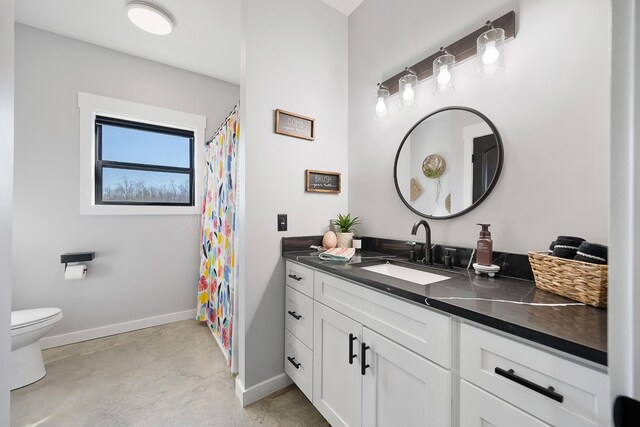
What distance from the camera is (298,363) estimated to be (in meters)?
1.62

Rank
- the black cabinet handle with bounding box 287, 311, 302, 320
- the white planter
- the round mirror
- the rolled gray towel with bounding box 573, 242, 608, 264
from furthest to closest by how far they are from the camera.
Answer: the white planter
the black cabinet handle with bounding box 287, 311, 302, 320
the round mirror
the rolled gray towel with bounding box 573, 242, 608, 264

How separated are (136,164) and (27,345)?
1702 mm

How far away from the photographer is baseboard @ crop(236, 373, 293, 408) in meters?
1.62

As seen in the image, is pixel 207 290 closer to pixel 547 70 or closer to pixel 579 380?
pixel 579 380

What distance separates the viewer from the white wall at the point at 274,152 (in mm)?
1642

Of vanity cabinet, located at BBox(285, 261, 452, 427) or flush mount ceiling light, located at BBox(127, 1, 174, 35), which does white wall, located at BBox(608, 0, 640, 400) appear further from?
flush mount ceiling light, located at BBox(127, 1, 174, 35)

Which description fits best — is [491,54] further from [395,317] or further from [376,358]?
[376,358]

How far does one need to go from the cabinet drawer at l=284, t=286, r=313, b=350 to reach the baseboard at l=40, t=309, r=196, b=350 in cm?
Answer: 172

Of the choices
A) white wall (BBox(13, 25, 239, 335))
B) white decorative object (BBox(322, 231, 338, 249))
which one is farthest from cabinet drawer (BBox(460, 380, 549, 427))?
white wall (BBox(13, 25, 239, 335))

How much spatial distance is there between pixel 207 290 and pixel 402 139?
2296 millimetres

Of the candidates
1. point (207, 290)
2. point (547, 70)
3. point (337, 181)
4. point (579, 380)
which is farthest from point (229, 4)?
point (579, 380)

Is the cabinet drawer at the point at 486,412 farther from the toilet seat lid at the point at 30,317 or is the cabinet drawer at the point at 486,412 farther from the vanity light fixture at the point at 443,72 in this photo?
the toilet seat lid at the point at 30,317

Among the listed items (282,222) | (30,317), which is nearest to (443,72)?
(282,222)

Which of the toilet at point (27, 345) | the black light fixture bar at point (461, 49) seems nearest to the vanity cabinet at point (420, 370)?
the black light fixture bar at point (461, 49)
